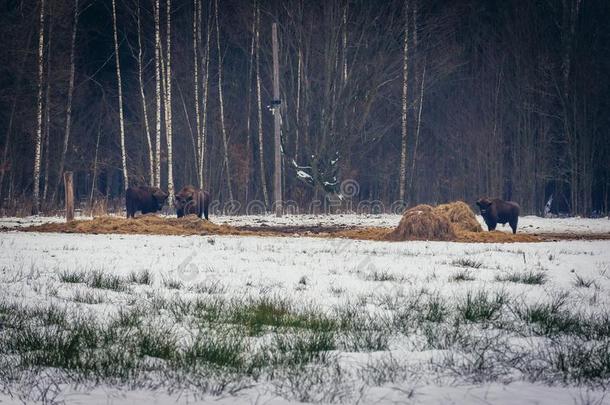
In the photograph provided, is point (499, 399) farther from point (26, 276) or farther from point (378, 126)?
point (378, 126)

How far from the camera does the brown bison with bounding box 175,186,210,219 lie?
22.3 meters

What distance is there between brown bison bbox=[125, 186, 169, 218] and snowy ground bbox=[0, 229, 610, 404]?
12.4m

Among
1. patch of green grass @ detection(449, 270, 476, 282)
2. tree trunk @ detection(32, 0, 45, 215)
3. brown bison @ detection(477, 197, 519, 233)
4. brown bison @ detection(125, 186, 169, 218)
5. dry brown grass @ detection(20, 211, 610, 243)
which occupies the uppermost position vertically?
tree trunk @ detection(32, 0, 45, 215)

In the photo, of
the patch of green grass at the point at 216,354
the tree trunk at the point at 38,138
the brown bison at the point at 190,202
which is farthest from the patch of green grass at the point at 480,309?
the tree trunk at the point at 38,138

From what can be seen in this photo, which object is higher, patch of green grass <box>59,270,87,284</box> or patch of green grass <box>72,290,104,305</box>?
patch of green grass <box>59,270,87,284</box>

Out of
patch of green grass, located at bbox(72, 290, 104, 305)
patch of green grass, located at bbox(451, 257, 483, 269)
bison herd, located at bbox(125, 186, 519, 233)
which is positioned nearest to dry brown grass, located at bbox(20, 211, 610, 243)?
bison herd, located at bbox(125, 186, 519, 233)

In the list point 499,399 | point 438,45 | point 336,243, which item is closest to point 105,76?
point 438,45

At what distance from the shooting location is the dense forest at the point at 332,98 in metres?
30.0

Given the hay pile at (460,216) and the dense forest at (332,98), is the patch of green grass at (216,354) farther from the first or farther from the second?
the dense forest at (332,98)

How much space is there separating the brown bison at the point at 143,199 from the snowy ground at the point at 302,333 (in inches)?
489

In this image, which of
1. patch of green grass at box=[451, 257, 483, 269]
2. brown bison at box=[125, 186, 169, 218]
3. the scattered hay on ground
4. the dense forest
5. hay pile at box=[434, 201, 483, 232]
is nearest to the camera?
patch of green grass at box=[451, 257, 483, 269]

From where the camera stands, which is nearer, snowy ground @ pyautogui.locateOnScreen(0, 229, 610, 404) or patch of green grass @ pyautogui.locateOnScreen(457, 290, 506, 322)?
snowy ground @ pyautogui.locateOnScreen(0, 229, 610, 404)

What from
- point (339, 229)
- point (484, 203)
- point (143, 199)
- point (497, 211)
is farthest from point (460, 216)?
point (143, 199)

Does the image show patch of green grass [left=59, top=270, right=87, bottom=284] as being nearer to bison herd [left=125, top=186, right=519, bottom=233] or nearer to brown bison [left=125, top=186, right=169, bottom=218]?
bison herd [left=125, top=186, right=519, bottom=233]
